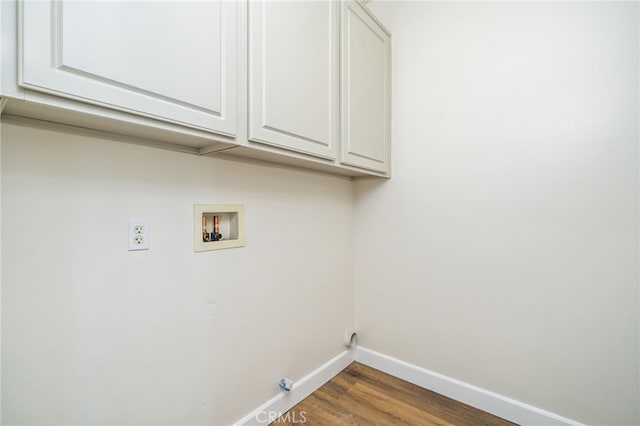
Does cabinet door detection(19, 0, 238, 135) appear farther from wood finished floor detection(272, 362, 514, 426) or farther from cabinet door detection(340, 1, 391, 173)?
wood finished floor detection(272, 362, 514, 426)

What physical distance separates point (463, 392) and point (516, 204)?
1137mm

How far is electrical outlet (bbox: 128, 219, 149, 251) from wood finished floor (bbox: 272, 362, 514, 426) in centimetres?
115

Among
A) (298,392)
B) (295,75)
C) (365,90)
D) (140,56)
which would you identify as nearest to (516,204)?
(365,90)

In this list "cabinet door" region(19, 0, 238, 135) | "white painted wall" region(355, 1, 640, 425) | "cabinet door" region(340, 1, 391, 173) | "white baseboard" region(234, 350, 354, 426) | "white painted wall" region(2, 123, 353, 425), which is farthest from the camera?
"cabinet door" region(340, 1, 391, 173)

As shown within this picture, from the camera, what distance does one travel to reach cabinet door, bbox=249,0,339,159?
1109 mm

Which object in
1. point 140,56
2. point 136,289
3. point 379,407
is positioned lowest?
point 379,407

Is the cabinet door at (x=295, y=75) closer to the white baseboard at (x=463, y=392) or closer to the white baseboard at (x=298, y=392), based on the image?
the white baseboard at (x=298, y=392)

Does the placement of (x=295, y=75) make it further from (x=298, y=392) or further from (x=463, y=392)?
(x=463, y=392)

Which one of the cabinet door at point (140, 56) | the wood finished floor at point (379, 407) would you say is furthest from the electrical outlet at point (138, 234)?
the wood finished floor at point (379, 407)

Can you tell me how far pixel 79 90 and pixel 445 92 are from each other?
1762 millimetres

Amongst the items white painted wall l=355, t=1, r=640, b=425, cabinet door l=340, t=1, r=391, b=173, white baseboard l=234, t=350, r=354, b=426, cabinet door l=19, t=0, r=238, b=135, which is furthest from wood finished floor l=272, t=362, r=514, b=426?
cabinet door l=19, t=0, r=238, b=135

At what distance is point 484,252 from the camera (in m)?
1.62

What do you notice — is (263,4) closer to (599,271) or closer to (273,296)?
(273,296)

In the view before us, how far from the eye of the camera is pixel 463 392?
167 centimetres
